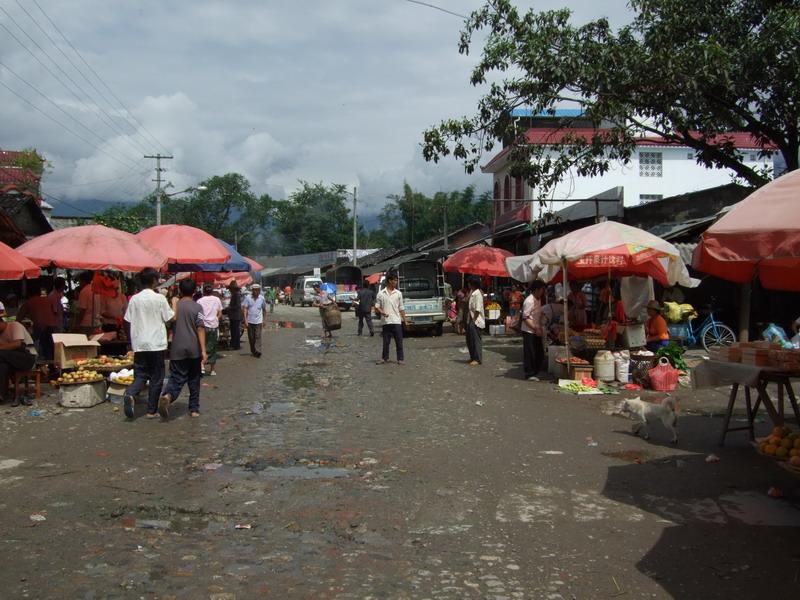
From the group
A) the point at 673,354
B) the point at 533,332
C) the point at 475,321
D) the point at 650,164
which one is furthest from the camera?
the point at 650,164

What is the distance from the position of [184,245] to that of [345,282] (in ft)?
148

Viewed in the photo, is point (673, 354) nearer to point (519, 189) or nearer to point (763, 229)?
point (763, 229)

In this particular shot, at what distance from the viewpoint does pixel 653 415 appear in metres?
8.08

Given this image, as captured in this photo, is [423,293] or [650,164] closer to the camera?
[423,293]

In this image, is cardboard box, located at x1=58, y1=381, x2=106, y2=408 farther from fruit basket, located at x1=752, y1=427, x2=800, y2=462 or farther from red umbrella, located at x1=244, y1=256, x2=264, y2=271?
red umbrella, located at x1=244, y1=256, x2=264, y2=271

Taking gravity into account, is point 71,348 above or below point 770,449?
above

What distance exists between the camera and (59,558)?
455 centimetres

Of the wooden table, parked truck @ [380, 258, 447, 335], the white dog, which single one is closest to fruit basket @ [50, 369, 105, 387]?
the white dog

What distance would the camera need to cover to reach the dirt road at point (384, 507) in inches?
169

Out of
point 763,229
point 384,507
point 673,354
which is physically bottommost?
point 384,507

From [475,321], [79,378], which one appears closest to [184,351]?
[79,378]

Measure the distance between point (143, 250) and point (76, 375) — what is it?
2800mm

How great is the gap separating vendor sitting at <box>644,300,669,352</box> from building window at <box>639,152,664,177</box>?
1003 inches

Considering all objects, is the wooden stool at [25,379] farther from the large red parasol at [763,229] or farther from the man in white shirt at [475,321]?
the large red parasol at [763,229]
